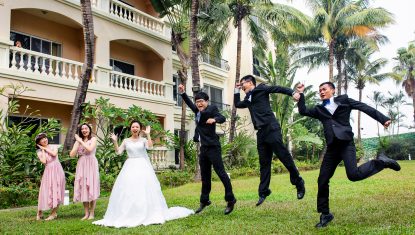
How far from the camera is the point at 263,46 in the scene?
23703 mm

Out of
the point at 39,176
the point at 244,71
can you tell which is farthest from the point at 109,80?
the point at 244,71

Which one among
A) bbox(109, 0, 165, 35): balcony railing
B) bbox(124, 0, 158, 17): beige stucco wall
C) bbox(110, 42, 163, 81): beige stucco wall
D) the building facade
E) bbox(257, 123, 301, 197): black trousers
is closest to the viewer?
bbox(257, 123, 301, 197): black trousers

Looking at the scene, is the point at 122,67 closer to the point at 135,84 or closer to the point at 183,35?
the point at 135,84

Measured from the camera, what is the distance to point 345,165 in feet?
19.0

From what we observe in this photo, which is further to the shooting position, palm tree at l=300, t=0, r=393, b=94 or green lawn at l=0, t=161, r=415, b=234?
palm tree at l=300, t=0, r=393, b=94

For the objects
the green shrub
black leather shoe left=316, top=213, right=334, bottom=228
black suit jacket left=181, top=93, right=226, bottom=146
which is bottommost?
the green shrub

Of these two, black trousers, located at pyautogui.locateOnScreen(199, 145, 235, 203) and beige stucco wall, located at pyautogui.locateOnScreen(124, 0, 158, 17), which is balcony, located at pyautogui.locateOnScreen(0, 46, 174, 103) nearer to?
beige stucco wall, located at pyautogui.locateOnScreen(124, 0, 158, 17)

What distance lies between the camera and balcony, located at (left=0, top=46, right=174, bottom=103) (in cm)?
1361

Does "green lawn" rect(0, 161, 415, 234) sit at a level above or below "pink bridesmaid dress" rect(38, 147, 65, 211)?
below

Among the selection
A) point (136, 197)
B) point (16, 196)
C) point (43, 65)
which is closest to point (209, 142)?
point (136, 197)

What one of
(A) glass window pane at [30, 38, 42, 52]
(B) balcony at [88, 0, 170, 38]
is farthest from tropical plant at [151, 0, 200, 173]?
(A) glass window pane at [30, 38, 42, 52]

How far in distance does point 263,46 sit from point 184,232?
749 inches

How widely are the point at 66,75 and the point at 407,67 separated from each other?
39743mm

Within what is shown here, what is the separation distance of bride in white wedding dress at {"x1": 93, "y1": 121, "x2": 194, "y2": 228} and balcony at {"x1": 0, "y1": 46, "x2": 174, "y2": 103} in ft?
25.4
